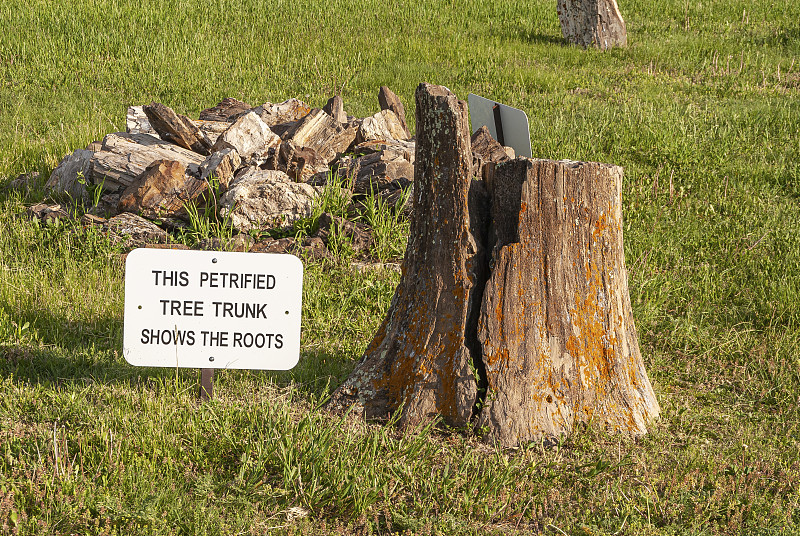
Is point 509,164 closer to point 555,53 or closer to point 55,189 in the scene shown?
point 55,189

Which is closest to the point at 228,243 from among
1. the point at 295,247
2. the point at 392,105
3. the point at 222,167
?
the point at 295,247

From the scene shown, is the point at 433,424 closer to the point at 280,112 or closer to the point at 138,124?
the point at 280,112

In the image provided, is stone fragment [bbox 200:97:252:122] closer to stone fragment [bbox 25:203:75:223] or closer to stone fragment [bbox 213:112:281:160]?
stone fragment [bbox 213:112:281:160]

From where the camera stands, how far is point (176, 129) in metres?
6.22

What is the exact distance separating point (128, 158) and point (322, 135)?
5.66 feet

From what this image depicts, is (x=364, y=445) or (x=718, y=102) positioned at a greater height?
(x=718, y=102)

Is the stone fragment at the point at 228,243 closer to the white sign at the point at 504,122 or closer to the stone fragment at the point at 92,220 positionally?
the stone fragment at the point at 92,220

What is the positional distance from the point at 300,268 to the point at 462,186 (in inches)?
32.7

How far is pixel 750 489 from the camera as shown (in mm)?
2855

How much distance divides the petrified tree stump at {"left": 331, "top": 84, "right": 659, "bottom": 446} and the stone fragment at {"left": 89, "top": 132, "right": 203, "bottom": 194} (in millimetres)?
3478

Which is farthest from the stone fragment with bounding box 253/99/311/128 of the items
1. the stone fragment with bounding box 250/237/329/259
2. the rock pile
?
the stone fragment with bounding box 250/237/329/259

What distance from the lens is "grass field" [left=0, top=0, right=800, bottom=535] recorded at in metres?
2.67

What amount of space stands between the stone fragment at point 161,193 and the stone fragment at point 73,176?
0.56 meters

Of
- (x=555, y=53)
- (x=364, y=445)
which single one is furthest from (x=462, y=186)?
(x=555, y=53)
